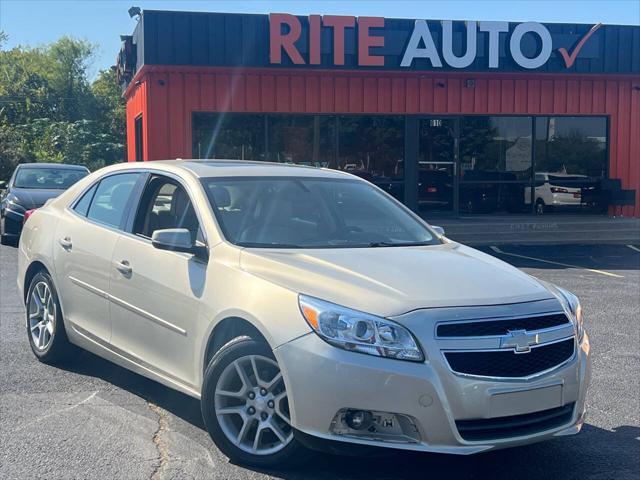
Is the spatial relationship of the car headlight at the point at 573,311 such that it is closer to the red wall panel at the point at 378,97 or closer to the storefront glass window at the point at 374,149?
the red wall panel at the point at 378,97

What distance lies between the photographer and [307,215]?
5.14m

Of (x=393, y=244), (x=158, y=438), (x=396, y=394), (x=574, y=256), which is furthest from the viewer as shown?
(x=574, y=256)

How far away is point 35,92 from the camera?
5450 cm

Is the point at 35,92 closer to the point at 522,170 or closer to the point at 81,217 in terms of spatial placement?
the point at 522,170

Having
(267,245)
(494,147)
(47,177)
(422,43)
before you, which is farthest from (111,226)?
(494,147)

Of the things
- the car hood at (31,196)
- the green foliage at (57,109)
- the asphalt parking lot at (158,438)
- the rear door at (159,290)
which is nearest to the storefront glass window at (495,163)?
the car hood at (31,196)

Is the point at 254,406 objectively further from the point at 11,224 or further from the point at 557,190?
the point at 557,190

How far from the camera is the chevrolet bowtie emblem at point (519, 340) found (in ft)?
12.7

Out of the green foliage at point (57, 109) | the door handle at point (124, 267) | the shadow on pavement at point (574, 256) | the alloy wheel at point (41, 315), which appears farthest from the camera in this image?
the green foliage at point (57, 109)

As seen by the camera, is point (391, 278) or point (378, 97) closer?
point (391, 278)

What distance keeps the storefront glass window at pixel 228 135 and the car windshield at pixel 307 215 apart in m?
11.4

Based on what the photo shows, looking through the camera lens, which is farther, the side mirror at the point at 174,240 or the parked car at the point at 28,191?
the parked car at the point at 28,191

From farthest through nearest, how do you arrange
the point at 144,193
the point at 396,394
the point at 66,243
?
1. the point at 66,243
2. the point at 144,193
3. the point at 396,394

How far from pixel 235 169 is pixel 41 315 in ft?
6.97
